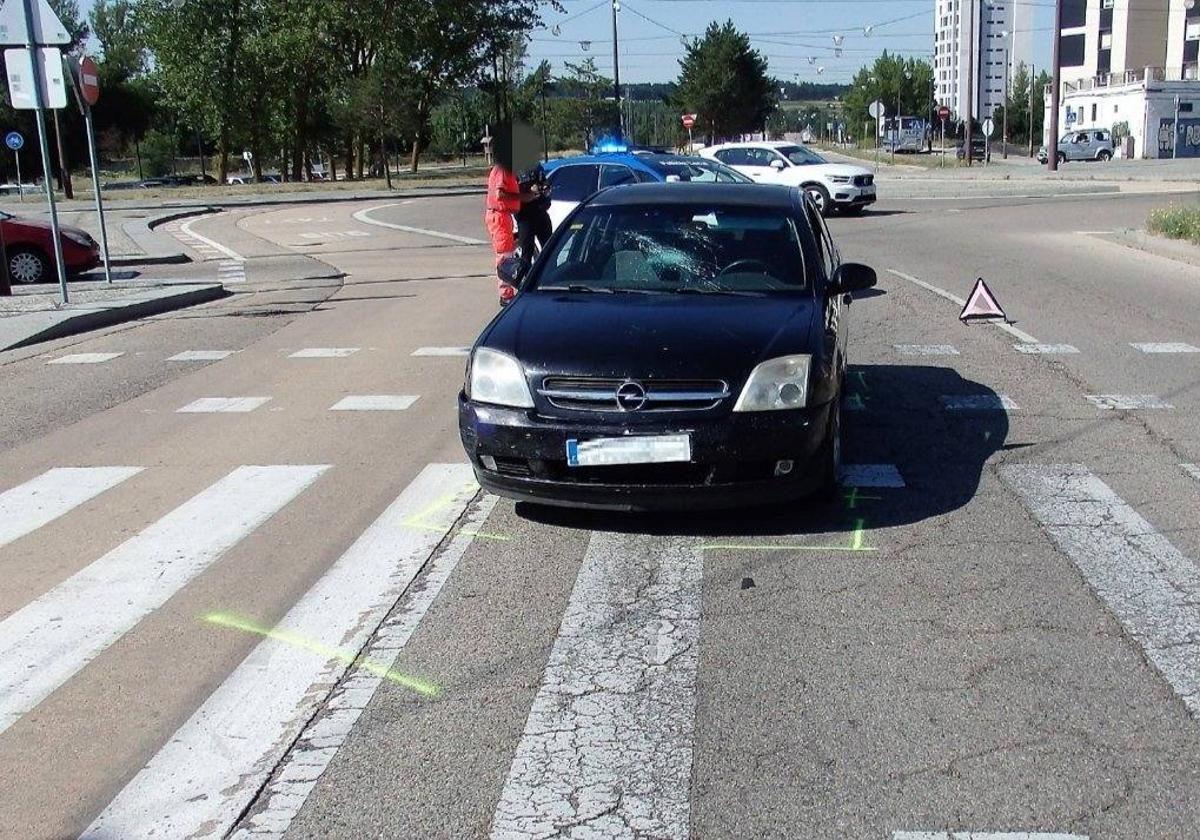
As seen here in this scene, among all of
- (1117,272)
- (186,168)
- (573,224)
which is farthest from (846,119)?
(573,224)

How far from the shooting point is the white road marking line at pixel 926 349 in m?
10.8

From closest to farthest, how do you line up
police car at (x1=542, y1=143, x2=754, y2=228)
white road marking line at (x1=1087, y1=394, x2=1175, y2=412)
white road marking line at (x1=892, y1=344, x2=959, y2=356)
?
white road marking line at (x1=1087, y1=394, x2=1175, y2=412) → white road marking line at (x1=892, y1=344, x2=959, y2=356) → police car at (x1=542, y1=143, x2=754, y2=228)

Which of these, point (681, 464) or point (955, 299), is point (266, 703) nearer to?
point (681, 464)

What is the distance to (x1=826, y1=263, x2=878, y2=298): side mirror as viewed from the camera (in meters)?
6.97

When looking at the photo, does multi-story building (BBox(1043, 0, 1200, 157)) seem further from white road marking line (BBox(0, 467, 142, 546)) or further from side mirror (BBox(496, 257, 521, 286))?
white road marking line (BBox(0, 467, 142, 546))

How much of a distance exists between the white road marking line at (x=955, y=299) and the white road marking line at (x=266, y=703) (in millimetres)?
7004

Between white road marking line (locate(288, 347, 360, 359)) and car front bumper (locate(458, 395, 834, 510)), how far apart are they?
19.7ft

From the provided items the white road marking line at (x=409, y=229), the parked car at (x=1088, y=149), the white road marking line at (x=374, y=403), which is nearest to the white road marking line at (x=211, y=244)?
the white road marking line at (x=409, y=229)

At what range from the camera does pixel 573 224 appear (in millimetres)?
7492

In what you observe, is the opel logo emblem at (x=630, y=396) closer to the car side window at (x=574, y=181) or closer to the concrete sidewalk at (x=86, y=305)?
the concrete sidewalk at (x=86, y=305)

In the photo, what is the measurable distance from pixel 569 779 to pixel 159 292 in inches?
560

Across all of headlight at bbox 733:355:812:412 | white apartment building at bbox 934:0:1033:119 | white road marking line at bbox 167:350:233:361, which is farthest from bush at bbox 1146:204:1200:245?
white apartment building at bbox 934:0:1033:119

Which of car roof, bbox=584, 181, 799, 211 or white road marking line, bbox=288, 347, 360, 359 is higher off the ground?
car roof, bbox=584, 181, 799, 211

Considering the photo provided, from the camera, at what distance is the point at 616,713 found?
13.5ft
